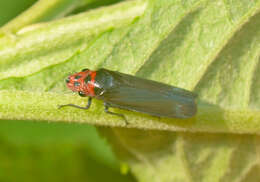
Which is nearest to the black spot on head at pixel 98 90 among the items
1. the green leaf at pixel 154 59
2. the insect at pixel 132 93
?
the insect at pixel 132 93

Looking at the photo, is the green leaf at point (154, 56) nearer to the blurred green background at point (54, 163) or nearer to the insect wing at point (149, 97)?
the insect wing at point (149, 97)

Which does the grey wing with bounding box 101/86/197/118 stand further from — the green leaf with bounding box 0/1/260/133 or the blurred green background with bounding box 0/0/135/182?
the blurred green background with bounding box 0/0/135/182

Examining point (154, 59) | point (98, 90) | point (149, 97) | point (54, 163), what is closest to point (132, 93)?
point (149, 97)

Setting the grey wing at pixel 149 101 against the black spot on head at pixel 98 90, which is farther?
the black spot on head at pixel 98 90

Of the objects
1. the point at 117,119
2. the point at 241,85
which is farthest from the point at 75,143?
the point at 241,85

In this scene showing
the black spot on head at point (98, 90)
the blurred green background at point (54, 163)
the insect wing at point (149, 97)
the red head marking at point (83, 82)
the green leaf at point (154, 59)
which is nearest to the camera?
the green leaf at point (154, 59)

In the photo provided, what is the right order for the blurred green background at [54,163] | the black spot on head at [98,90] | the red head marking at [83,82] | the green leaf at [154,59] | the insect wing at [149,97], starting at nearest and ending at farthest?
the green leaf at [154,59], the insect wing at [149,97], the red head marking at [83,82], the black spot on head at [98,90], the blurred green background at [54,163]

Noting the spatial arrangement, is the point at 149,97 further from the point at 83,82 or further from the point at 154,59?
the point at 83,82

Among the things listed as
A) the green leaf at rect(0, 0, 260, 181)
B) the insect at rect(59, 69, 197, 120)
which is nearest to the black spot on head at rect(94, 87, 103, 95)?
the insect at rect(59, 69, 197, 120)
